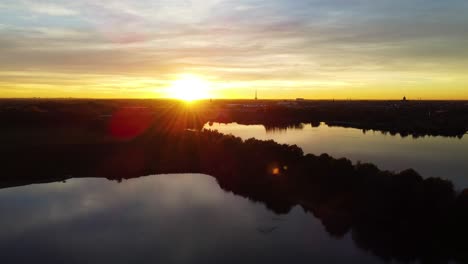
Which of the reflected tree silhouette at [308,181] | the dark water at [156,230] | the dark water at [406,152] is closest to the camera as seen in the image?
the dark water at [156,230]

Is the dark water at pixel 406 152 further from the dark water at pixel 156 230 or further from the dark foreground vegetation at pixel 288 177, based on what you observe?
the dark water at pixel 156 230

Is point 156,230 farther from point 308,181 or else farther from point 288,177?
point 288,177

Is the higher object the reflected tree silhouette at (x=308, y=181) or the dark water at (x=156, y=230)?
the reflected tree silhouette at (x=308, y=181)

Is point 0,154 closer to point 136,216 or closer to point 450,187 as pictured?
point 136,216

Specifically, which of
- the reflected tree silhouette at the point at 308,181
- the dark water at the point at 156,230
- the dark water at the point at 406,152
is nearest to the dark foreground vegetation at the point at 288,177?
the reflected tree silhouette at the point at 308,181

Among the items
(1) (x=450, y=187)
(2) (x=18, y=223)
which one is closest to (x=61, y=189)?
(2) (x=18, y=223)

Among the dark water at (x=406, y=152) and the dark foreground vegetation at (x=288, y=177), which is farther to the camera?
the dark water at (x=406, y=152)
